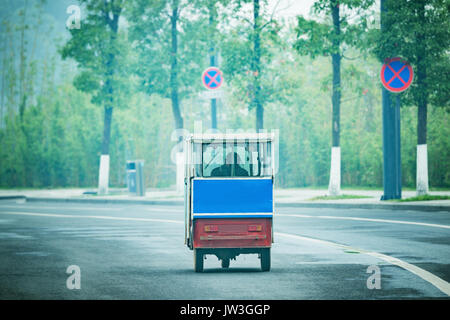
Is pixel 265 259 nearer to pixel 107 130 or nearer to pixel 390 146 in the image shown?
pixel 390 146

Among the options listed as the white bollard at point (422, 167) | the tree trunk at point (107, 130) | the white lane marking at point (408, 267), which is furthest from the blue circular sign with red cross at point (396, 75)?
the tree trunk at point (107, 130)

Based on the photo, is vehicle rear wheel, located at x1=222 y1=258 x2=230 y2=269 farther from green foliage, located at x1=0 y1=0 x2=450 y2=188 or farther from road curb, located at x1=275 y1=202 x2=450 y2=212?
green foliage, located at x1=0 y1=0 x2=450 y2=188

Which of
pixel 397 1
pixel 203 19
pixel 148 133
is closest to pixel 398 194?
pixel 397 1

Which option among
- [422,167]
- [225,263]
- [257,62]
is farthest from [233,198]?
[257,62]

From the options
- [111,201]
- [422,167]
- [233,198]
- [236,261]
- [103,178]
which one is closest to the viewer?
[233,198]

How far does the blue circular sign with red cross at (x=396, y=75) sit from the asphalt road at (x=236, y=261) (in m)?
5.12

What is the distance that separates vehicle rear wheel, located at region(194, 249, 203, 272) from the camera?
12141 millimetres

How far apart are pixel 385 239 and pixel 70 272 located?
7324 millimetres

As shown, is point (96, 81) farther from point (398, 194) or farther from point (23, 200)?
point (398, 194)

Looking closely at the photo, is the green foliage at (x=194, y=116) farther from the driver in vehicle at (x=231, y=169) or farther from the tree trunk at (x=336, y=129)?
the driver in vehicle at (x=231, y=169)

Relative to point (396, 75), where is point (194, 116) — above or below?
above

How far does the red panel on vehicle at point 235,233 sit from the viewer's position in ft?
38.7

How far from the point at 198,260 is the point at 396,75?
54.5 feet

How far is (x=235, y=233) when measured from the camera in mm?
11828
